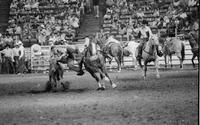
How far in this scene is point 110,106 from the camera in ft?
32.9

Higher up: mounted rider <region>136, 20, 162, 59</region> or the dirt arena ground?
mounted rider <region>136, 20, 162, 59</region>

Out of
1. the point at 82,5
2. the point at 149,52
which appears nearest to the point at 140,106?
the point at 149,52

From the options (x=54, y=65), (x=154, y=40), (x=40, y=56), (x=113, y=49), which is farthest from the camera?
(x=40, y=56)

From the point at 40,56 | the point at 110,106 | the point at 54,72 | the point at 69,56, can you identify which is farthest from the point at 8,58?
the point at 110,106

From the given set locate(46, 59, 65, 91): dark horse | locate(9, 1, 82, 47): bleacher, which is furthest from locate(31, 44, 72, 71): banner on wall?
locate(46, 59, 65, 91): dark horse

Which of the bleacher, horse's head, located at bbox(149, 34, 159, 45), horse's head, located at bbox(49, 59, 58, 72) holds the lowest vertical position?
horse's head, located at bbox(49, 59, 58, 72)

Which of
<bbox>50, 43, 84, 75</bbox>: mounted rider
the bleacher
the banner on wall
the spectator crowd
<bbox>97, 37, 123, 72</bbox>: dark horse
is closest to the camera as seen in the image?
<bbox>50, 43, 84, 75</bbox>: mounted rider

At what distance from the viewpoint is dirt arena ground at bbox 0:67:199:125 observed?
322 inches

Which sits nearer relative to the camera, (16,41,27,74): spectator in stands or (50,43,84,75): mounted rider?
(50,43,84,75): mounted rider

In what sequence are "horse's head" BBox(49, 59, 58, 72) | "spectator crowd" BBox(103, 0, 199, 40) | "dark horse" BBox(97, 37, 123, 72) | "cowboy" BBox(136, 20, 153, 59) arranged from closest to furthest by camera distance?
1. "horse's head" BBox(49, 59, 58, 72)
2. "cowboy" BBox(136, 20, 153, 59)
3. "dark horse" BBox(97, 37, 123, 72)
4. "spectator crowd" BBox(103, 0, 199, 40)

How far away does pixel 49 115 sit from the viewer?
9.15 meters

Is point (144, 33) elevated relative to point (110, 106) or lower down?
elevated

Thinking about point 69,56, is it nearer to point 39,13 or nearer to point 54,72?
point 54,72

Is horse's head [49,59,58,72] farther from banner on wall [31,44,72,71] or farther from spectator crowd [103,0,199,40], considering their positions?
spectator crowd [103,0,199,40]
